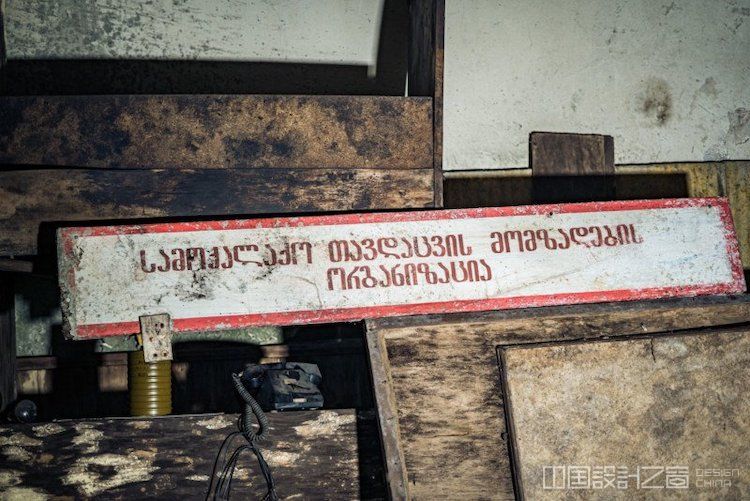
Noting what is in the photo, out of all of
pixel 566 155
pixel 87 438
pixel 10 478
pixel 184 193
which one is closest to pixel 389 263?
pixel 184 193

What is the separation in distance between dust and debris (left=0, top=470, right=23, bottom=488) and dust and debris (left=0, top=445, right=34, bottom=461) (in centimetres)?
6

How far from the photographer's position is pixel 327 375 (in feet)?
12.5

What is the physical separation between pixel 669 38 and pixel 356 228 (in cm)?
265

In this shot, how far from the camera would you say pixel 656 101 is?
4.08m

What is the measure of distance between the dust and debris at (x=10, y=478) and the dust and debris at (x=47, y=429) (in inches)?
7.0

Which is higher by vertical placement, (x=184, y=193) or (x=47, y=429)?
(x=184, y=193)

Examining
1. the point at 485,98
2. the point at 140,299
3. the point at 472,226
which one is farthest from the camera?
the point at 485,98

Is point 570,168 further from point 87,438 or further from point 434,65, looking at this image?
point 87,438

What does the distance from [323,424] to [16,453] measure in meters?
1.34

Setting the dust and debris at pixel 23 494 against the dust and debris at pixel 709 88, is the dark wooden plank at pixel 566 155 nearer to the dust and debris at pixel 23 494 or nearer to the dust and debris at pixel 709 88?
the dust and debris at pixel 709 88

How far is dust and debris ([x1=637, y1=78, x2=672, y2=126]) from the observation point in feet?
13.4

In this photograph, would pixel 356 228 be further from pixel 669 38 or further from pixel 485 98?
pixel 669 38

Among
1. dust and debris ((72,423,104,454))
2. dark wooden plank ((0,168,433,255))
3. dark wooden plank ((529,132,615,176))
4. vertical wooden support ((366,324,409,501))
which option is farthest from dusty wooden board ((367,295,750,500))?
dust and debris ((72,423,104,454))

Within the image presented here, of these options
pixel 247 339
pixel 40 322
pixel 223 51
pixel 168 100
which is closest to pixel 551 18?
pixel 223 51
